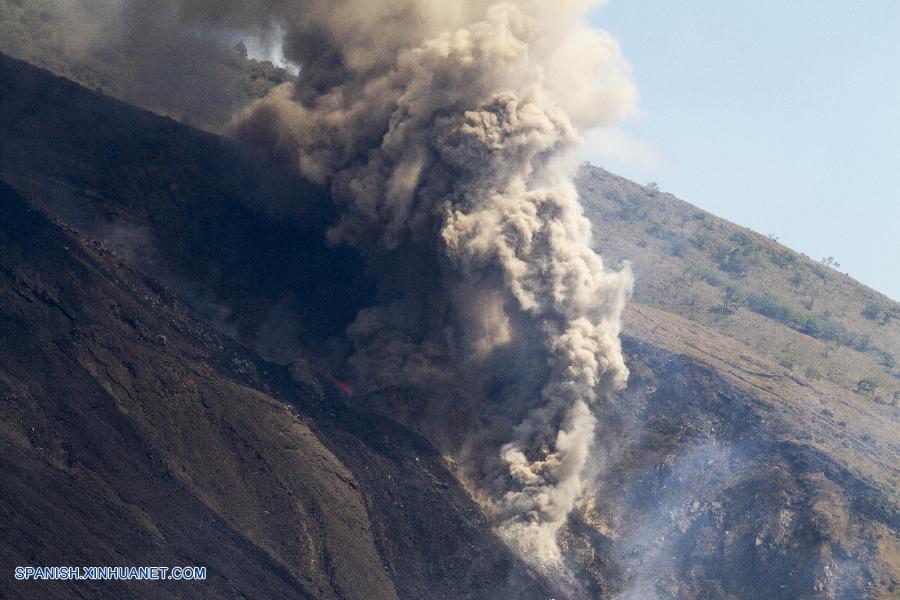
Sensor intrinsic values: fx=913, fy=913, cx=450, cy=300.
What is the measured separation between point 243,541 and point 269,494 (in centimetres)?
216

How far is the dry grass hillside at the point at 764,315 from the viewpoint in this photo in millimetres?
46062

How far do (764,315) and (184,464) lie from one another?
1811 inches

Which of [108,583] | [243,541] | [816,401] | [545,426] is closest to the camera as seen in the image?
[108,583]

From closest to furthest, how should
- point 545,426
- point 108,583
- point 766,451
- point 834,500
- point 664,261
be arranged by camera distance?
point 108,583 < point 545,426 < point 834,500 < point 766,451 < point 664,261

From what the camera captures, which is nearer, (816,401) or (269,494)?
(269,494)

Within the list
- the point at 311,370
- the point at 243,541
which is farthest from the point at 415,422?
the point at 243,541

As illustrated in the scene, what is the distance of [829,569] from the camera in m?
34.9

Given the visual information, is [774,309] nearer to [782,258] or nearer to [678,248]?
[678,248]

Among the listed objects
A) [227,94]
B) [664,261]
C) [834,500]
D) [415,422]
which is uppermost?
[664,261]

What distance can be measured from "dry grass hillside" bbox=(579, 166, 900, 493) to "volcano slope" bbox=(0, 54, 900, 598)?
4.30 ft

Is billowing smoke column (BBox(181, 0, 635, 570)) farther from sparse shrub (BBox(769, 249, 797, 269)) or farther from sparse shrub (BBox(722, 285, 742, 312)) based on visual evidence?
sparse shrub (BBox(769, 249, 797, 269))

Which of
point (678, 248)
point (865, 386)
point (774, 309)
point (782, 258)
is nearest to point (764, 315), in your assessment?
point (774, 309)

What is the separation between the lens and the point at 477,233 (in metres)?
34.8

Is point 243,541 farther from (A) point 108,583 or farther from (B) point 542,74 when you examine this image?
(B) point 542,74
